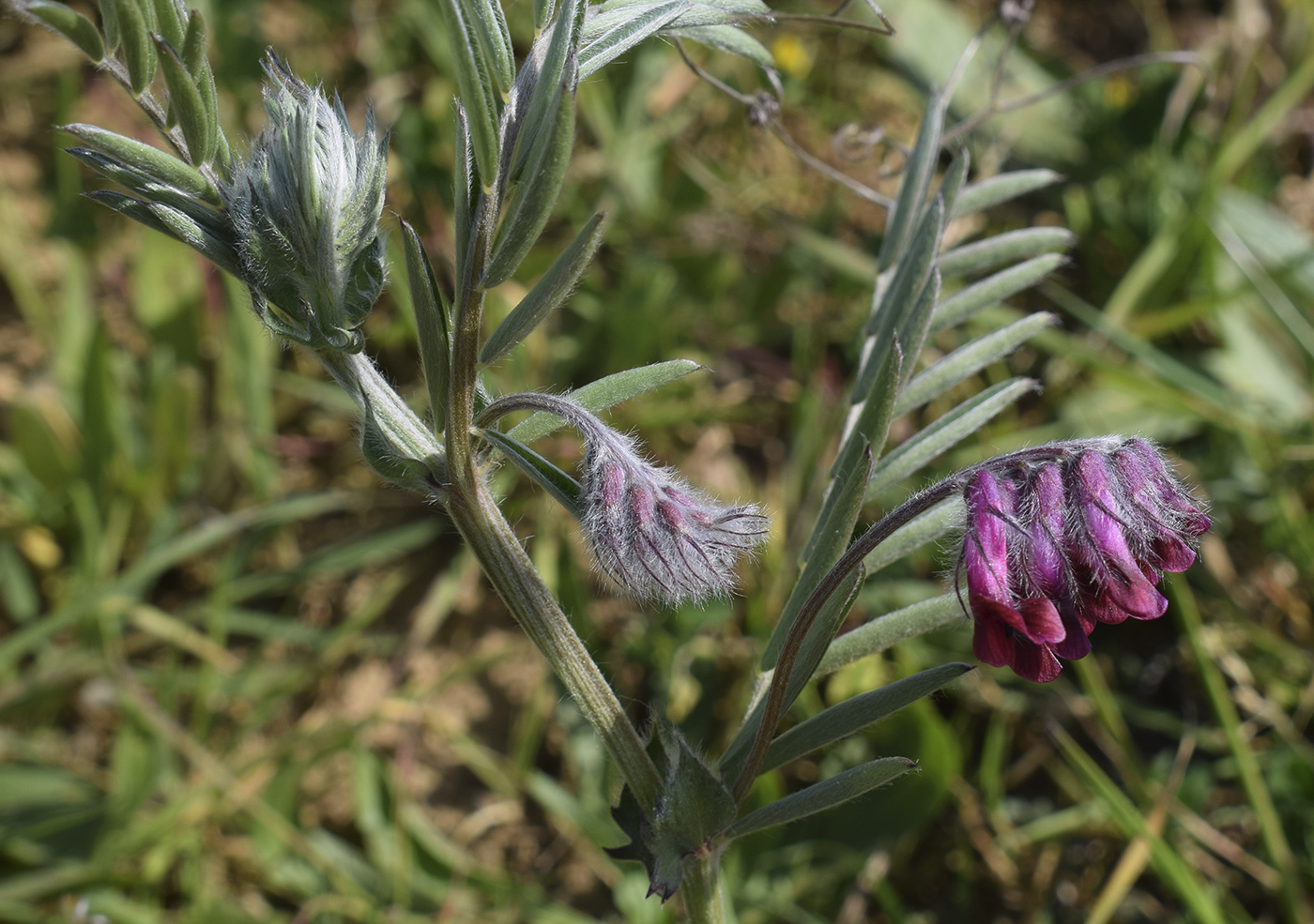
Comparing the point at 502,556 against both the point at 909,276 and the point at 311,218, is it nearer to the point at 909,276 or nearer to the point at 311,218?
the point at 311,218

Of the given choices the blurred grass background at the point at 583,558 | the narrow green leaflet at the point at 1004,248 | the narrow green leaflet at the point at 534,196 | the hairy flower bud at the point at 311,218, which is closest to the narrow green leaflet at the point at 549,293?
the narrow green leaflet at the point at 534,196

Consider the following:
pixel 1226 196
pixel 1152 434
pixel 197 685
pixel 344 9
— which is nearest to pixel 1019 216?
pixel 1226 196

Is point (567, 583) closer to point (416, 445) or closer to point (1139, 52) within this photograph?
point (416, 445)

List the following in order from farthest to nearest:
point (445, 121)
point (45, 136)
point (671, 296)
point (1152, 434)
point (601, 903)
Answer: point (45, 136) → point (445, 121) → point (671, 296) → point (1152, 434) → point (601, 903)

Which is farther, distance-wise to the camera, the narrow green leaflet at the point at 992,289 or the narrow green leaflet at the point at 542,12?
the narrow green leaflet at the point at 992,289

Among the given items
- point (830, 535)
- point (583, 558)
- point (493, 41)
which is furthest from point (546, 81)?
point (583, 558)

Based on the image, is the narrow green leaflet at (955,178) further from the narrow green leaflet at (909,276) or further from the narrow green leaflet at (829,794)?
the narrow green leaflet at (829,794)

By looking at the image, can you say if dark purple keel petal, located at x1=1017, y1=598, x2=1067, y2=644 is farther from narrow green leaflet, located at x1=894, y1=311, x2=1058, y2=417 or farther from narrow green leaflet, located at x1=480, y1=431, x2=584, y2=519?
narrow green leaflet, located at x1=894, y1=311, x2=1058, y2=417
